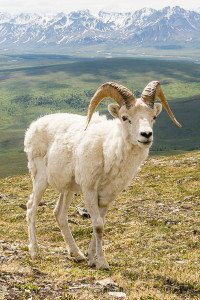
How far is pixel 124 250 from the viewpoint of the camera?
667 inches

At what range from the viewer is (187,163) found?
42719mm

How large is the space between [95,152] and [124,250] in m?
5.14

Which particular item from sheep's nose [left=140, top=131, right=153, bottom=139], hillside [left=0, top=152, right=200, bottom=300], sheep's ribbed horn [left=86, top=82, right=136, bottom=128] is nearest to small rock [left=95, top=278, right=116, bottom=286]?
hillside [left=0, top=152, right=200, bottom=300]

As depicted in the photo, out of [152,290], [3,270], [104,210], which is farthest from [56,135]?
[152,290]

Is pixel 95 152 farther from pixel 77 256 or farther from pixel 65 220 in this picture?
pixel 77 256

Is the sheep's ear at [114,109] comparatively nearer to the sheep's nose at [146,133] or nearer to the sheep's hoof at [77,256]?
the sheep's nose at [146,133]

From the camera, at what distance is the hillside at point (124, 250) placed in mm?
10797

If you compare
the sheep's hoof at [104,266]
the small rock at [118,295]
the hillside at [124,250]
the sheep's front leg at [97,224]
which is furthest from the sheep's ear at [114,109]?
the small rock at [118,295]

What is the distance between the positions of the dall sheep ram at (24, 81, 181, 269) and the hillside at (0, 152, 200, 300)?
117 cm

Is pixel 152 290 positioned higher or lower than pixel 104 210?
lower

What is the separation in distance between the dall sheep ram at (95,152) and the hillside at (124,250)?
117cm

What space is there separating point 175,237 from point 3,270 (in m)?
8.89

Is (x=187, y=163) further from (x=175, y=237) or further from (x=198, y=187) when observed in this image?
(x=175, y=237)

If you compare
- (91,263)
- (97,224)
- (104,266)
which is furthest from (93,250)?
(97,224)
